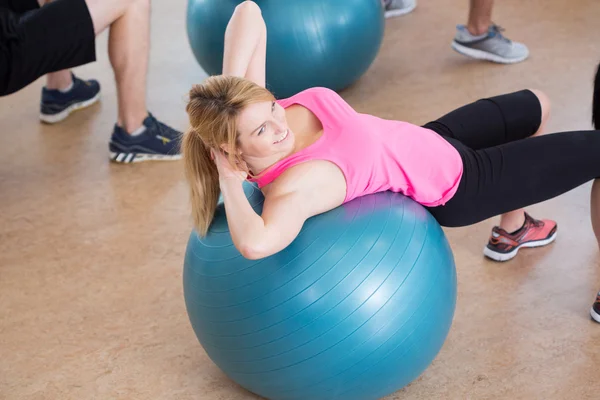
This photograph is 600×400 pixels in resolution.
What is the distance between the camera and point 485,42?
11.6ft

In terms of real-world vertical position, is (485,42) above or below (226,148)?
below

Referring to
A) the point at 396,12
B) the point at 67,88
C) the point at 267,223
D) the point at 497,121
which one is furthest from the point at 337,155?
the point at 396,12

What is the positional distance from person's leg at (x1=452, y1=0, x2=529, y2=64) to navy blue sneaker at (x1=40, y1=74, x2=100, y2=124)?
1.61 m

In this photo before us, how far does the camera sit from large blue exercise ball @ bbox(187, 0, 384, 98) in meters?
2.97

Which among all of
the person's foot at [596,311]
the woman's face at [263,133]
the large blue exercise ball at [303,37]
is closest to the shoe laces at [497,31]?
the large blue exercise ball at [303,37]

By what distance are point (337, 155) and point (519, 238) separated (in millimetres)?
889

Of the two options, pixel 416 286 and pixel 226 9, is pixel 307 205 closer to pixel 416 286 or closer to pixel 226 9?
pixel 416 286

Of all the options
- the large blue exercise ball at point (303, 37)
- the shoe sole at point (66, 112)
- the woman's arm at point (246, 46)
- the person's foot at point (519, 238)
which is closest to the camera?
the woman's arm at point (246, 46)

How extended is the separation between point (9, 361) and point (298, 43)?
151 cm

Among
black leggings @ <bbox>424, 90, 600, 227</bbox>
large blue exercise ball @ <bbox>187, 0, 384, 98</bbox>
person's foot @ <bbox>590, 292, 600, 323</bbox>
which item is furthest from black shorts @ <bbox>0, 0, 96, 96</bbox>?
person's foot @ <bbox>590, 292, 600, 323</bbox>

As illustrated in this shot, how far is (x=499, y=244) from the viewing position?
2414 millimetres

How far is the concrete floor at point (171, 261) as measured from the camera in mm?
2080

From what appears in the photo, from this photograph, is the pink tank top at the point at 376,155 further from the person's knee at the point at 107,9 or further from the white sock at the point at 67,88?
the white sock at the point at 67,88

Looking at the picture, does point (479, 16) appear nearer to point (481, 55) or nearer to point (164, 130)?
point (481, 55)
